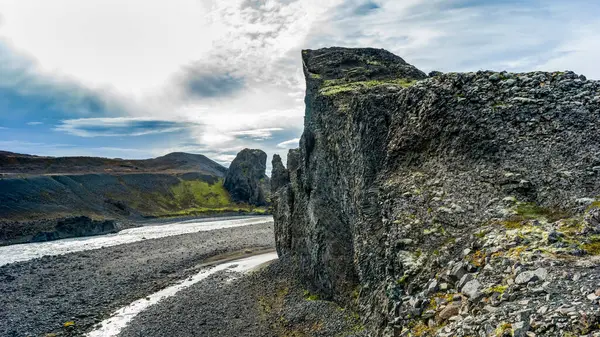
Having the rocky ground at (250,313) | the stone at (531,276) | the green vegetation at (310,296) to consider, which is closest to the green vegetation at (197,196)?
the rocky ground at (250,313)

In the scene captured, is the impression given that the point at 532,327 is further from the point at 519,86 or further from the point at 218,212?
the point at 218,212

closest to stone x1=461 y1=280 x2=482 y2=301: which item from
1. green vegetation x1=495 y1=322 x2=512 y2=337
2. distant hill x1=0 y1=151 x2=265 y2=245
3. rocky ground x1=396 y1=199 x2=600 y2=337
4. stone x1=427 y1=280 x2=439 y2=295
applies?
rocky ground x1=396 y1=199 x2=600 y2=337

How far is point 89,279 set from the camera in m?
50.3

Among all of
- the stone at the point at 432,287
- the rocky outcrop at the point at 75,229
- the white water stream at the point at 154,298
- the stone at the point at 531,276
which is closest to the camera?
the stone at the point at 531,276

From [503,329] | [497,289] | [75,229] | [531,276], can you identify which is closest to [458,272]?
[497,289]

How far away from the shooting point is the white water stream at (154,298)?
1314 inches

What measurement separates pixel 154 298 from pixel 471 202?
3906 centimetres

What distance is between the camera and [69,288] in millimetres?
46094

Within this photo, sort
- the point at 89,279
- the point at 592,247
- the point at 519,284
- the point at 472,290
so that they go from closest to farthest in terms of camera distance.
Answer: the point at 519,284, the point at 592,247, the point at 472,290, the point at 89,279

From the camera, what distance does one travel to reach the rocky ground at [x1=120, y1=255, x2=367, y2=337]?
2823 centimetres

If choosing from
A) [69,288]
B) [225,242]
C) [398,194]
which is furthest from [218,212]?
[398,194]

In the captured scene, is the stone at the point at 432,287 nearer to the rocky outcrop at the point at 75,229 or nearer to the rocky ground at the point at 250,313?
the rocky ground at the point at 250,313

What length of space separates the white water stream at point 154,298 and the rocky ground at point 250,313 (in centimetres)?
157

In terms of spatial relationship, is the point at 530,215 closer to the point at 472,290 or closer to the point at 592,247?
the point at 592,247
